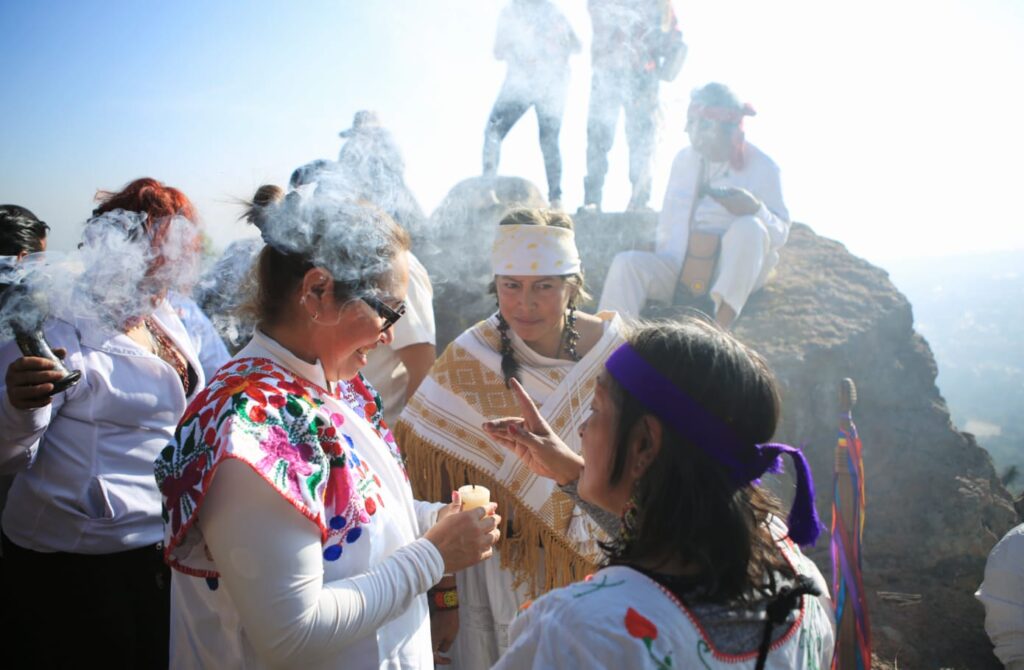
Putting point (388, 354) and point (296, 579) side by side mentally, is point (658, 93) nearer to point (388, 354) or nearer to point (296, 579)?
point (388, 354)

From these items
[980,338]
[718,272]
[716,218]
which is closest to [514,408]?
[718,272]

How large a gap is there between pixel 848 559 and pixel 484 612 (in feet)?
5.23

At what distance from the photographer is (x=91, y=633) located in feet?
6.86

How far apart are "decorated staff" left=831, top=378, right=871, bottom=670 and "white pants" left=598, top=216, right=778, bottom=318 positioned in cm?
243

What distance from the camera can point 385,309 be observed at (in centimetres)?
156

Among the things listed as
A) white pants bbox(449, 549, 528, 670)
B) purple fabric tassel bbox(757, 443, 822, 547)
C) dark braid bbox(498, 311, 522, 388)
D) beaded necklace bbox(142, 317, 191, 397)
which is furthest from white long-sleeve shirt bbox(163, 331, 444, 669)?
dark braid bbox(498, 311, 522, 388)

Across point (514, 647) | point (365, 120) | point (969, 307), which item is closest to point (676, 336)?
point (514, 647)

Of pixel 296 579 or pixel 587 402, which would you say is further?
pixel 587 402

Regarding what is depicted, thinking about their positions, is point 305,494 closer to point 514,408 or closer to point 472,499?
point 472,499

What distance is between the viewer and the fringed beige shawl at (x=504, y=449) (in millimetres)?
2674

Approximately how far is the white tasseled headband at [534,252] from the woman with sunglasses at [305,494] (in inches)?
48.2

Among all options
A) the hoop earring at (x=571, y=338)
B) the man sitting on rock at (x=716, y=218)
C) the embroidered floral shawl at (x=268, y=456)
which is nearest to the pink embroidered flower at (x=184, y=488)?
the embroidered floral shawl at (x=268, y=456)

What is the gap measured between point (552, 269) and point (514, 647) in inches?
77.2

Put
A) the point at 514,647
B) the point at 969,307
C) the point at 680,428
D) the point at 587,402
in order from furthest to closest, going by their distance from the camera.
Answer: the point at 969,307 < the point at 587,402 < the point at 680,428 < the point at 514,647
